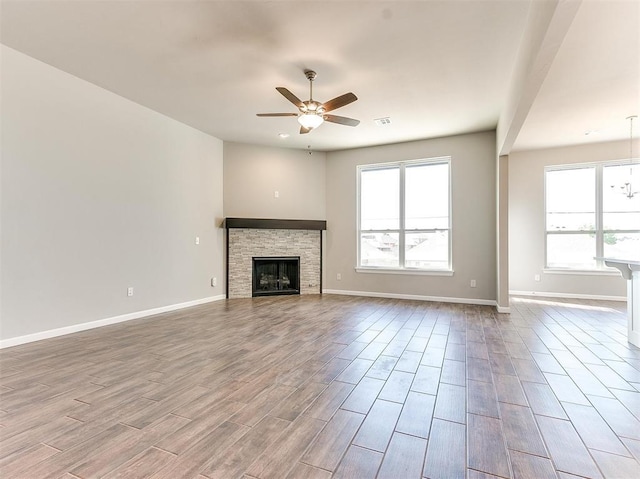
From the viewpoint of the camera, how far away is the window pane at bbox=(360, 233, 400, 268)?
6.32 metres

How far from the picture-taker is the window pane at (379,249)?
6.32 m

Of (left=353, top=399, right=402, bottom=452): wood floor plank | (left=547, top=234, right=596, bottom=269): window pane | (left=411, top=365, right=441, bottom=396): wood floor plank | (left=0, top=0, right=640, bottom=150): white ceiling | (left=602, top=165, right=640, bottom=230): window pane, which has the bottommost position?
(left=411, top=365, right=441, bottom=396): wood floor plank

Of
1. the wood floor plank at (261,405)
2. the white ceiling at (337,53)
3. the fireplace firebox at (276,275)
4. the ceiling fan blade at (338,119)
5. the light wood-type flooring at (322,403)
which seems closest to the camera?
the light wood-type flooring at (322,403)

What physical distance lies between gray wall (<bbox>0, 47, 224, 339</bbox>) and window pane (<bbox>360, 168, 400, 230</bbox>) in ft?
10.6

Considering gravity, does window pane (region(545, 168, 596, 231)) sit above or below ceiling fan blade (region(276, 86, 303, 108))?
below

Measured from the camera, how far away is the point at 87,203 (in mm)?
3889

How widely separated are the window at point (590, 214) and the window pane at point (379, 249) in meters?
3.09

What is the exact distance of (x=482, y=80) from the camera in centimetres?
371

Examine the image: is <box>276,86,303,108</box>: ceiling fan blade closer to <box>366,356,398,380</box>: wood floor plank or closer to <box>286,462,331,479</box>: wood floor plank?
<box>366,356,398,380</box>: wood floor plank

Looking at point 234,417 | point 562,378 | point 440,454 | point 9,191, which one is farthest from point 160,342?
point 562,378

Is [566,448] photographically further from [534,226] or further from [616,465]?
[534,226]

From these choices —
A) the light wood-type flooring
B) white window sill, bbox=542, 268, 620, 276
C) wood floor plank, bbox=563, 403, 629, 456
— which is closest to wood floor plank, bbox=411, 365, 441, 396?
the light wood-type flooring

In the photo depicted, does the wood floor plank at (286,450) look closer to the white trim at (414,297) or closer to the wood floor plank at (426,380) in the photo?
the wood floor plank at (426,380)

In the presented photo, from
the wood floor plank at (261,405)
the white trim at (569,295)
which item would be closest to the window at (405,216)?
the white trim at (569,295)
